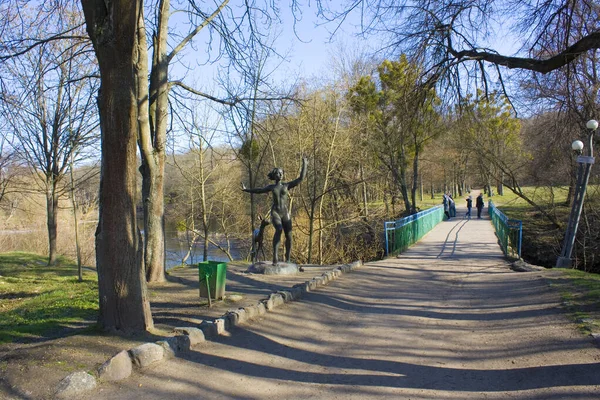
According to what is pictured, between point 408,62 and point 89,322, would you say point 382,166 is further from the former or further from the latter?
point 89,322

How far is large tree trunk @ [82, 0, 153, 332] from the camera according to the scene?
203 inches

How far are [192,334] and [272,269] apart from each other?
553 centimetres

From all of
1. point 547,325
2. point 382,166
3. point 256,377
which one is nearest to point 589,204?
point 382,166

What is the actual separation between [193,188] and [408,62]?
15134 millimetres

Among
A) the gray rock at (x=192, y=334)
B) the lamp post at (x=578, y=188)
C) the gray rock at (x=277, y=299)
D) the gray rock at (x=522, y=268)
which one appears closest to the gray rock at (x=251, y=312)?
the gray rock at (x=277, y=299)

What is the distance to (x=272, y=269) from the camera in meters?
10.9

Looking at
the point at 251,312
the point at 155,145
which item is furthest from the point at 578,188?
the point at 155,145

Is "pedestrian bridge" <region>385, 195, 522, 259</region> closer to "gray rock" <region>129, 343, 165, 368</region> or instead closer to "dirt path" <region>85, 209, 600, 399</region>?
"dirt path" <region>85, 209, 600, 399</region>

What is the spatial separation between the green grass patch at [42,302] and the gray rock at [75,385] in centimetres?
195

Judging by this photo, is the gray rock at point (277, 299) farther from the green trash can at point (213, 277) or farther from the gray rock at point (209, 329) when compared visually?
the gray rock at point (209, 329)

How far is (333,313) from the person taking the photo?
7.61 metres

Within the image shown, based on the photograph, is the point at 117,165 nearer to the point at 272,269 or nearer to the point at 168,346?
the point at 168,346

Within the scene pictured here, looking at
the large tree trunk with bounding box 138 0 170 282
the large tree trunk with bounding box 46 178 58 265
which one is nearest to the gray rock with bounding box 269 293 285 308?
the large tree trunk with bounding box 138 0 170 282

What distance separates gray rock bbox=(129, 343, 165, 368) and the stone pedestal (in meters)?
6.06
